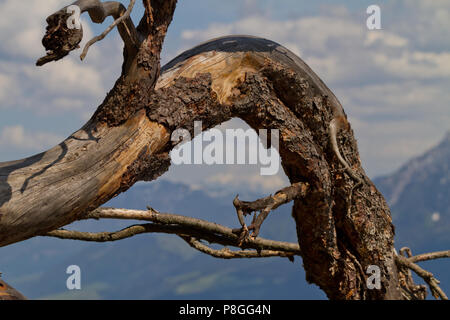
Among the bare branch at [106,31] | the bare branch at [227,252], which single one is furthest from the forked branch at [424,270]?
the bare branch at [106,31]

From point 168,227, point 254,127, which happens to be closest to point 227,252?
point 168,227

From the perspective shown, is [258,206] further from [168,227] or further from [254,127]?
[168,227]

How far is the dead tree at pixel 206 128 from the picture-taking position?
386cm

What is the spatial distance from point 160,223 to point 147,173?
144 centimetres

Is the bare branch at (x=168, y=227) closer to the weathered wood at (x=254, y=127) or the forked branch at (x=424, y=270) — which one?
the weathered wood at (x=254, y=127)

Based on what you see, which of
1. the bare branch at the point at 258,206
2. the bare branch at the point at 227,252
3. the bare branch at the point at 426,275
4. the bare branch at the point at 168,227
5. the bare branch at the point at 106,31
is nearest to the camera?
the bare branch at the point at 106,31

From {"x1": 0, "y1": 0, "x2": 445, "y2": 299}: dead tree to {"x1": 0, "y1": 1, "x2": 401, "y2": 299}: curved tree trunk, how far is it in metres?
0.01

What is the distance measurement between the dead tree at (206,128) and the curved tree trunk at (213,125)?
10mm

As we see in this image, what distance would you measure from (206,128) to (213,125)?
0.23 feet

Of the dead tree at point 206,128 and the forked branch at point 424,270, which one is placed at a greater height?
the dead tree at point 206,128

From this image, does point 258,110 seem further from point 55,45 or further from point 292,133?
point 55,45

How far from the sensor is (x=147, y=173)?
15.0 ft

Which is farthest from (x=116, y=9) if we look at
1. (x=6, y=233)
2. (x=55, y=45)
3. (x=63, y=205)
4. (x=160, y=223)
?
(x=160, y=223)

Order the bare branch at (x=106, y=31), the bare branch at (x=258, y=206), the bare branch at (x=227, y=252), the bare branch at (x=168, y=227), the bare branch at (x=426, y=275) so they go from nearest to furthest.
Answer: the bare branch at (x=106, y=31)
the bare branch at (x=258, y=206)
the bare branch at (x=168, y=227)
the bare branch at (x=426, y=275)
the bare branch at (x=227, y=252)
